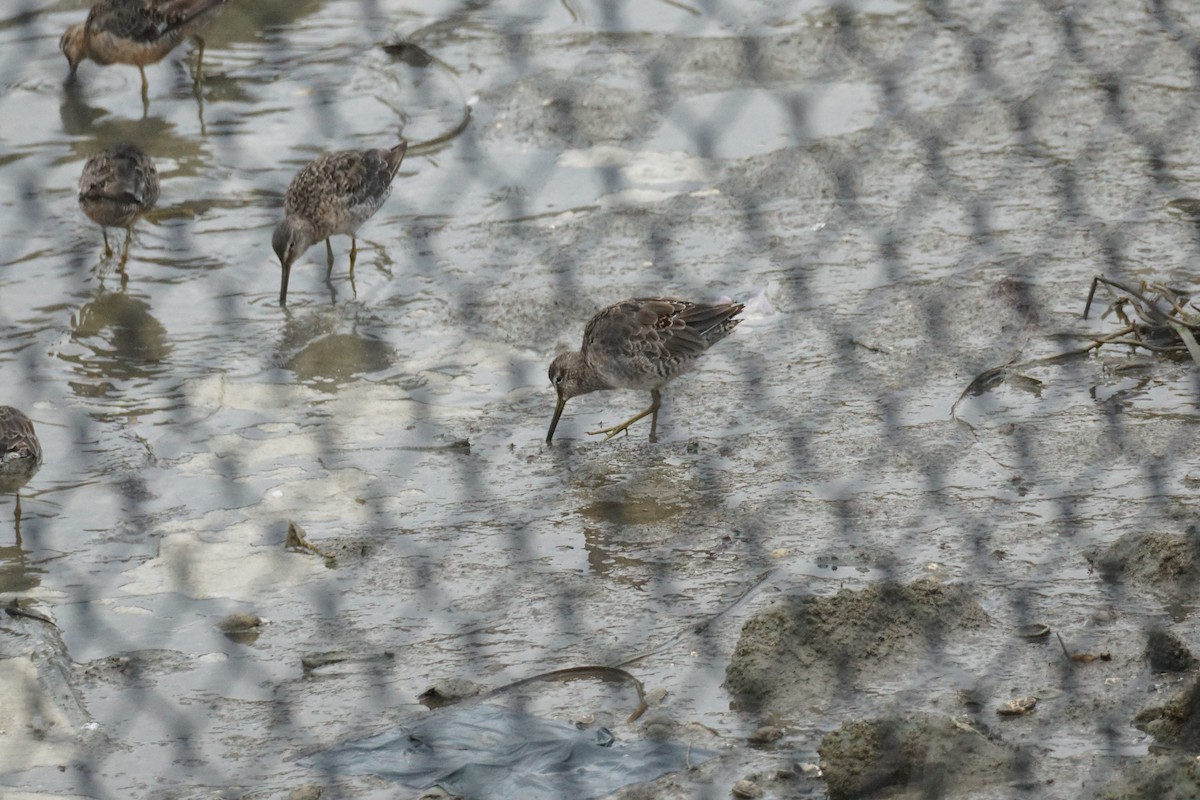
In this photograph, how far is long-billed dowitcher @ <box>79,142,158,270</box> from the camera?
7.35 m

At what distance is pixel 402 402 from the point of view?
6355 millimetres

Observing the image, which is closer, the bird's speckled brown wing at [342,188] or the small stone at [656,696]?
the small stone at [656,696]

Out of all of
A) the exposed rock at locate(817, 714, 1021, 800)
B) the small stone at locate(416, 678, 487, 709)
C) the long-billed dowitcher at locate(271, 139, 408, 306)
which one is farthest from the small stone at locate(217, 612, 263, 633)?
the long-billed dowitcher at locate(271, 139, 408, 306)

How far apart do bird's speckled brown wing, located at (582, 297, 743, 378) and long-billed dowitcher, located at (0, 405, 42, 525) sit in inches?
76.2

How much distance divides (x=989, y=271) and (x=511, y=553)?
2.57 metres

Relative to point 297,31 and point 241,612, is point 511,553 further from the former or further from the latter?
point 297,31

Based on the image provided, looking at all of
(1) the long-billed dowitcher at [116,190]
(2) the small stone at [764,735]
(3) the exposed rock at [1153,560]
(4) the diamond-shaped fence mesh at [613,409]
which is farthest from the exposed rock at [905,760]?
(1) the long-billed dowitcher at [116,190]

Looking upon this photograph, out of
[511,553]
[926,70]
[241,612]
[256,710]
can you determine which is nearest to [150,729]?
[256,710]

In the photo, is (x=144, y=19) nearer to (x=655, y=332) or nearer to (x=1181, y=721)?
(x=655, y=332)

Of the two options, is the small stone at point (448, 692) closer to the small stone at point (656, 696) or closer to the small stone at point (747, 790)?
the small stone at point (656, 696)

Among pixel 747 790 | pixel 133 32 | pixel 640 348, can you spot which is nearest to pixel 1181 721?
pixel 747 790

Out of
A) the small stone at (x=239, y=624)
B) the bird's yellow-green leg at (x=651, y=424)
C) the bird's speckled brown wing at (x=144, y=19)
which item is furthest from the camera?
the bird's speckled brown wing at (x=144, y=19)

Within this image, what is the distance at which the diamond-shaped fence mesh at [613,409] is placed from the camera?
162 inches

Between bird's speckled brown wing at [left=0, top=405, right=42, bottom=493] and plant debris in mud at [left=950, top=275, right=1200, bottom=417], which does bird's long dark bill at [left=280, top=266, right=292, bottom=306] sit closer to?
bird's speckled brown wing at [left=0, top=405, right=42, bottom=493]
